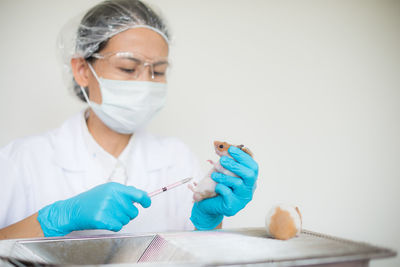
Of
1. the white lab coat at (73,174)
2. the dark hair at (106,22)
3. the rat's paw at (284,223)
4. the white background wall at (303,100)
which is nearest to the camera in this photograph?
the rat's paw at (284,223)

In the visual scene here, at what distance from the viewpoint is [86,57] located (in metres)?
1.65

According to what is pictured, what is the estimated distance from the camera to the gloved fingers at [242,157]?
4.06 ft

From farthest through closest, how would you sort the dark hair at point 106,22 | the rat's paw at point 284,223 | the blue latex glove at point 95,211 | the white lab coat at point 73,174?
1. the dark hair at point 106,22
2. the white lab coat at point 73,174
3. the blue latex glove at point 95,211
4. the rat's paw at point 284,223

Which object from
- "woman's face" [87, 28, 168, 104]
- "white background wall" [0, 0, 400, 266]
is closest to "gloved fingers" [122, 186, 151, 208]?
"woman's face" [87, 28, 168, 104]

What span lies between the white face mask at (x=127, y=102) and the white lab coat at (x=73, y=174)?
0.50 ft

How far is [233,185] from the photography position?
1.27 m

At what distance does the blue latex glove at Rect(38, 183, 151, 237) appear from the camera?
1211 mm

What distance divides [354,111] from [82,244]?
2018 millimetres

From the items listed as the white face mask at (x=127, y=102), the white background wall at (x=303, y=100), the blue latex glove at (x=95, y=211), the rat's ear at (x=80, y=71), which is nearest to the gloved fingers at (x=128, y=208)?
the blue latex glove at (x=95, y=211)

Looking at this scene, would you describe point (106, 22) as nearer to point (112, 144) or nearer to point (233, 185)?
point (112, 144)

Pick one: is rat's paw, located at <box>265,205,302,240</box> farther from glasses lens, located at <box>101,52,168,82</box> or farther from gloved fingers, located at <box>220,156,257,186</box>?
glasses lens, located at <box>101,52,168,82</box>

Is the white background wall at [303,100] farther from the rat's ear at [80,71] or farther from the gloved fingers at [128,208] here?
the gloved fingers at [128,208]

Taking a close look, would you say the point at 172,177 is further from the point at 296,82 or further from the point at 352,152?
the point at 352,152

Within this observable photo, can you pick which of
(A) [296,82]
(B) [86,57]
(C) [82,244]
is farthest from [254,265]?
(A) [296,82]
